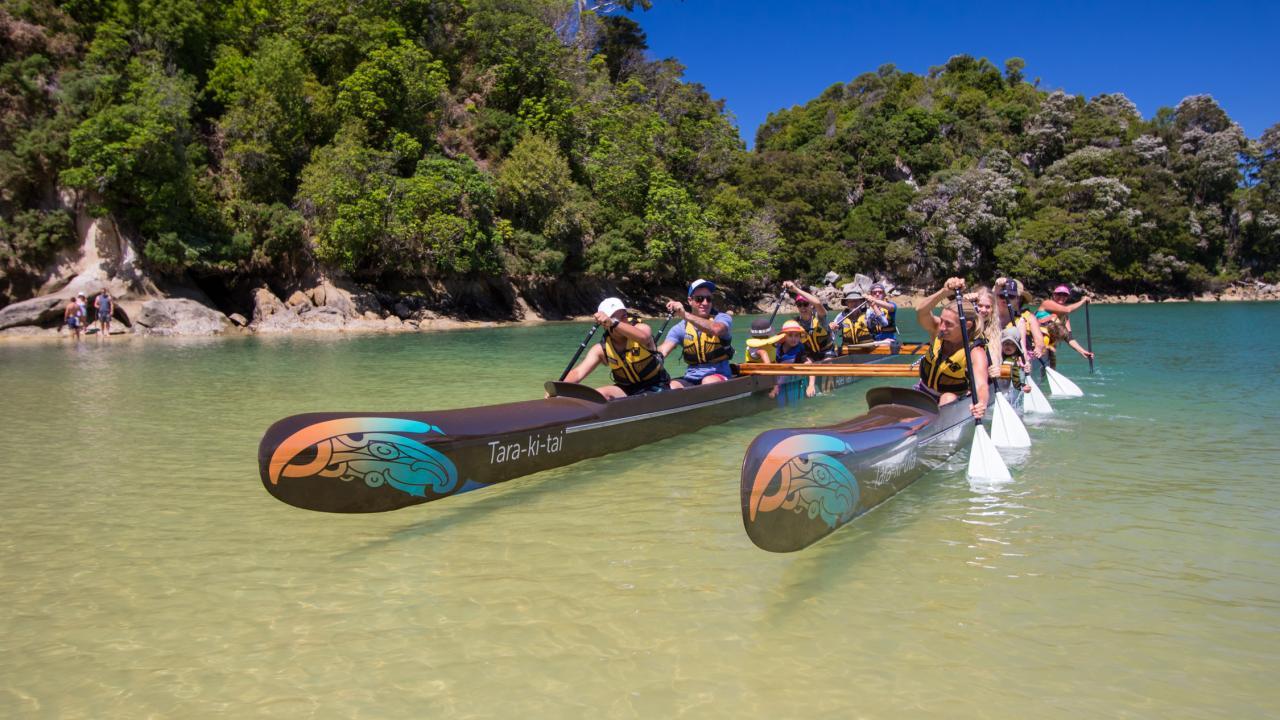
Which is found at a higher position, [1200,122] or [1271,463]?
[1200,122]

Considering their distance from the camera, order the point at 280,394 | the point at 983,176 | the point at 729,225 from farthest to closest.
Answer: the point at 983,176 < the point at 729,225 < the point at 280,394

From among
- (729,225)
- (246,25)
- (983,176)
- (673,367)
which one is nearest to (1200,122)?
(983,176)

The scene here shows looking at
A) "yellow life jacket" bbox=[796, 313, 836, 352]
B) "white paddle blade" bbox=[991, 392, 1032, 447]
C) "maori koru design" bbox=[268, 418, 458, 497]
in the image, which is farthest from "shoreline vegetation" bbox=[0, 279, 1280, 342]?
"maori koru design" bbox=[268, 418, 458, 497]

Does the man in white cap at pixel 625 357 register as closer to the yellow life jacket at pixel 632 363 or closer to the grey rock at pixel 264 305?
the yellow life jacket at pixel 632 363

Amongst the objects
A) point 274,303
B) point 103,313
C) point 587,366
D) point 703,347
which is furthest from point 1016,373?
point 274,303

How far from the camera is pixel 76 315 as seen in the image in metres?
23.8

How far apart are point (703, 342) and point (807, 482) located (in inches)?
189

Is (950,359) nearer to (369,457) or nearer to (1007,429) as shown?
(1007,429)

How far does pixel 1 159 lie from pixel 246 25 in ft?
43.8

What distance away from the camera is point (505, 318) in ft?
115

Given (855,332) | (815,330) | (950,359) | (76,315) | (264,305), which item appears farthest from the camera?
(264,305)

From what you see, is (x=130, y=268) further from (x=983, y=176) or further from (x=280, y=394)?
(x=983, y=176)

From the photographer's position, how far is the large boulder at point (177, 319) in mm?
25391

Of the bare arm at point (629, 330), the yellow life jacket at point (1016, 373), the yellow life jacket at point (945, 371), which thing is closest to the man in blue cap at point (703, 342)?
the bare arm at point (629, 330)
